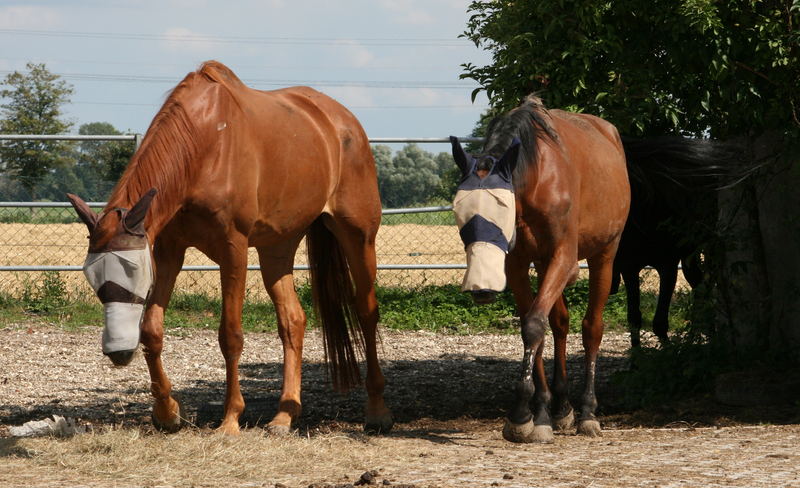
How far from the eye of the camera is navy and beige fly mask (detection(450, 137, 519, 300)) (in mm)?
4680

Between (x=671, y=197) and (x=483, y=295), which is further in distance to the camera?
(x=671, y=197)

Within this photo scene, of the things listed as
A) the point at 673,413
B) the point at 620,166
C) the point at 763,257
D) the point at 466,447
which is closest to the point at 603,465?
the point at 466,447

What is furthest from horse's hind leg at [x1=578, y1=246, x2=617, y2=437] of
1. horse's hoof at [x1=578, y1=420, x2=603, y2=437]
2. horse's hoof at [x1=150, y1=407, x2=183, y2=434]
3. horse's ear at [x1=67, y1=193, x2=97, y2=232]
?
horse's ear at [x1=67, y1=193, x2=97, y2=232]

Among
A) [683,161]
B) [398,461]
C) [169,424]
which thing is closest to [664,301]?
[683,161]

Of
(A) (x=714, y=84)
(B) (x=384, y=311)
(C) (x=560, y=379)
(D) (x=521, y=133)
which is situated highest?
(A) (x=714, y=84)

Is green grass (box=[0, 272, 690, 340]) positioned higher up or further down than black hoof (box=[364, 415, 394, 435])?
higher up

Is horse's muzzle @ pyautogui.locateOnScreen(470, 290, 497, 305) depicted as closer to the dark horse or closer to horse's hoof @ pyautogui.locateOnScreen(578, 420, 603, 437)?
horse's hoof @ pyautogui.locateOnScreen(578, 420, 603, 437)

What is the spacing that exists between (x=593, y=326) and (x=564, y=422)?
66cm

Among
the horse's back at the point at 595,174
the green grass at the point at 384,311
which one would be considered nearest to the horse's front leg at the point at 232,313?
the horse's back at the point at 595,174

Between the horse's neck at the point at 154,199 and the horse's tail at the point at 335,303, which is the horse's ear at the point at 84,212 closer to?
the horse's neck at the point at 154,199

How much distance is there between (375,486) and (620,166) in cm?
323

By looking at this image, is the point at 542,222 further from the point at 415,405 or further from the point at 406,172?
the point at 406,172

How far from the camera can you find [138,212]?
4.45 meters

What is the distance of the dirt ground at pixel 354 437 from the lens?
424 centimetres
